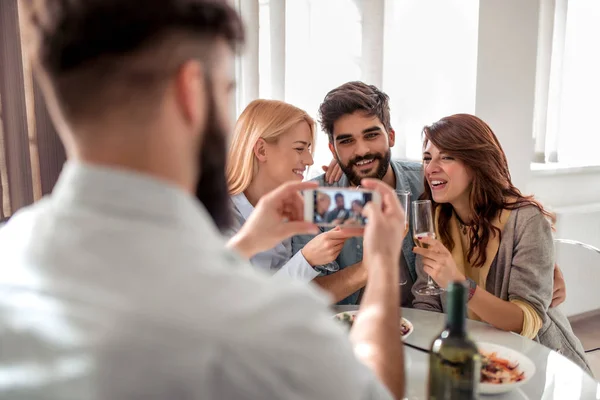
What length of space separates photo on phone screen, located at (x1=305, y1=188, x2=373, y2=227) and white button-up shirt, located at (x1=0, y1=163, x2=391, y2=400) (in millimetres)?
590

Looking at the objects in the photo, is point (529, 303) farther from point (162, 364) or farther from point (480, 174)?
point (162, 364)

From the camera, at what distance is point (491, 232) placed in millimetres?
1773

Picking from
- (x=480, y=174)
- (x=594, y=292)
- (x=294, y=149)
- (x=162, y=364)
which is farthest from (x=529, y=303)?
(x=594, y=292)

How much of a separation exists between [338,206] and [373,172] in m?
1.08

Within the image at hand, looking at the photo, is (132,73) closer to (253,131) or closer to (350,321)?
(350,321)

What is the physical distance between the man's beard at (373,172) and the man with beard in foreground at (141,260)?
1636mm

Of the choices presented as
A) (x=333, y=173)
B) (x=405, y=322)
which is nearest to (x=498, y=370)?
(x=405, y=322)

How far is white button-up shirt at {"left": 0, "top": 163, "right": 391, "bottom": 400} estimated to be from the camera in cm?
46

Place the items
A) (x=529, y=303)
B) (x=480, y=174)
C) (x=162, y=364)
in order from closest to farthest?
(x=162, y=364)
(x=529, y=303)
(x=480, y=174)

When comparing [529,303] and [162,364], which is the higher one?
[162,364]

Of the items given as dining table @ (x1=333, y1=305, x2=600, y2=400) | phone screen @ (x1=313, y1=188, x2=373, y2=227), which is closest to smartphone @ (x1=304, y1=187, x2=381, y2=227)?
phone screen @ (x1=313, y1=188, x2=373, y2=227)

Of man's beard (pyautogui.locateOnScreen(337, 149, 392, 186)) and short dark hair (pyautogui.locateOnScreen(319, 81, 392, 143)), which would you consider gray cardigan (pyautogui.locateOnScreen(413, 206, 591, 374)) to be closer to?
man's beard (pyautogui.locateOnScreen(337, 149, 392, 186))

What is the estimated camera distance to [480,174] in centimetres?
181

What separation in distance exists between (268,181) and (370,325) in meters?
1.28
